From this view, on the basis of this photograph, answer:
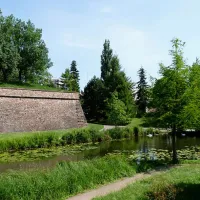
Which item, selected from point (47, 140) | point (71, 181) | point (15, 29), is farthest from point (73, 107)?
point (71, 181)

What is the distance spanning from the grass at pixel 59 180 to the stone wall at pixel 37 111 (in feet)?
56.6

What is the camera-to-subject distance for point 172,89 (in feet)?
45.0

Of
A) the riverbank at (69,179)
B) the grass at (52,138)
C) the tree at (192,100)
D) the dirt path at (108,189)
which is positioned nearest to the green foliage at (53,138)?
the grass at (52,138)

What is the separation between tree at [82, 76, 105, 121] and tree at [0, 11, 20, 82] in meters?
16.2

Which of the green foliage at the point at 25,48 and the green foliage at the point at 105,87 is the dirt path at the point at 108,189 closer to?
the green foliage at the point at 25,48

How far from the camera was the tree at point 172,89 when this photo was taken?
44.9 ft

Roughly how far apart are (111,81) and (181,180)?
3766cm

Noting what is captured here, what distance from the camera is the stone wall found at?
2706 cm

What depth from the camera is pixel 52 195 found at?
832 cm

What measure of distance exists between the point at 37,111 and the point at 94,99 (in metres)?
20.2

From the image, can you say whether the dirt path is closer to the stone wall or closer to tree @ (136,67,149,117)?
the stone wall

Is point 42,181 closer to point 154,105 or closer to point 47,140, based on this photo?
point 154,105

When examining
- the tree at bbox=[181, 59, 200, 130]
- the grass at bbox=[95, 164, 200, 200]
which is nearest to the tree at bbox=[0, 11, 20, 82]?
the tree at bbox=[181, 59, 200, 130]

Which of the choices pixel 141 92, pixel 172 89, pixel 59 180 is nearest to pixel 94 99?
pixel 141 92
